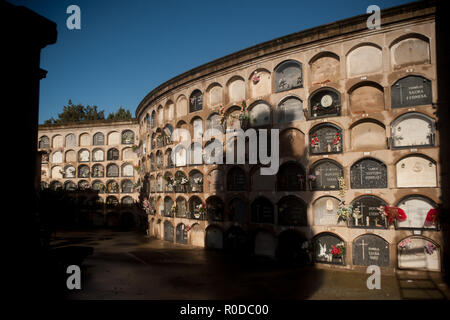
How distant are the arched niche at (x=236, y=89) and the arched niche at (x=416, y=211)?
688 centimetres

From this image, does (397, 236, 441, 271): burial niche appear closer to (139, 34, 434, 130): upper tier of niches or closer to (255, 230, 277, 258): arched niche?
(255, 230, 277, 258): arched niche

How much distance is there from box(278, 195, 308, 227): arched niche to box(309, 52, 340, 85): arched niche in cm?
420

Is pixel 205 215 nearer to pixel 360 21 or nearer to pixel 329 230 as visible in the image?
pixel 329 230

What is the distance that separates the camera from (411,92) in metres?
8.78

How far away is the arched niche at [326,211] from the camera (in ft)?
31.4

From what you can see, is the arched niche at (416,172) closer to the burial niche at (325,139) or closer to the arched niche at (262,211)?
the burial niche at (325,139)

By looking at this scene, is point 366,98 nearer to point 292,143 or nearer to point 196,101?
point 292,143

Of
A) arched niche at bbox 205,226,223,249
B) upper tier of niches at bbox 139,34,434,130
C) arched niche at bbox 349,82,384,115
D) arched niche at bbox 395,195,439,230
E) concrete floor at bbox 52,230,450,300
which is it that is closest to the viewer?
concrete floor at bbox 52,230,450,300

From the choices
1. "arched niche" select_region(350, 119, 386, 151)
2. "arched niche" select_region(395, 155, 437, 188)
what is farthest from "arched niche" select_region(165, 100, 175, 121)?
"arched niche" select_region(395, 155, 437, 188)

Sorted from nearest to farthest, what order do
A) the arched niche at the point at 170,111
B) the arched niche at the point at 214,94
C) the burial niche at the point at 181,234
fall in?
the arched niche at the point at 214,94 → the burial niche at the point at 181,234 → the arched niche at the point at 170,111

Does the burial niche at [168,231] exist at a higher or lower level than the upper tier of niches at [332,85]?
lower

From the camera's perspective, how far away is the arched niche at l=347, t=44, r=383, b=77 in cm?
930

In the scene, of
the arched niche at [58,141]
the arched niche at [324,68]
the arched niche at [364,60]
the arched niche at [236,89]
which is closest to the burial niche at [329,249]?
the arched niche at [324,68]
